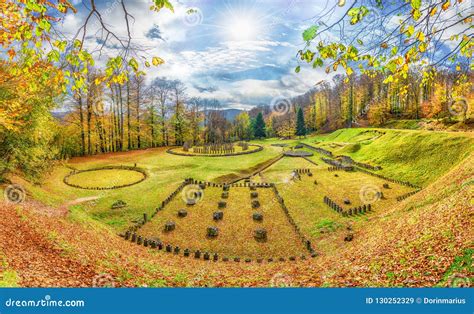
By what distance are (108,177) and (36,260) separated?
21860 mm

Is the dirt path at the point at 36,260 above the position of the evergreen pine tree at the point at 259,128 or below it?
below

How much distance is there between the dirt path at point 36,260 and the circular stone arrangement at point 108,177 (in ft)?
47.3

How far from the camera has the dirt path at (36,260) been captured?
6438mm

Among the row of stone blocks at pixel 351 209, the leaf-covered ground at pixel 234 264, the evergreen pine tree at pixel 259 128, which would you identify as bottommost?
the row of stone blocks at pixel 351 209

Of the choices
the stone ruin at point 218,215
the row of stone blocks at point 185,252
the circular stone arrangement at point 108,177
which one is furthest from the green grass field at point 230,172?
the stone ruin at point 218,215

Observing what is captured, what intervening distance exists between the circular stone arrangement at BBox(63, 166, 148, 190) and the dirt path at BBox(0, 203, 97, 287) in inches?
567

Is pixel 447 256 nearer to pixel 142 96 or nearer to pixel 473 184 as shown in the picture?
pixel 473 184

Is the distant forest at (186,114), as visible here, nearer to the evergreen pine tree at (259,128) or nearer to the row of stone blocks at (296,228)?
the evergreen pine tree at (259,128)

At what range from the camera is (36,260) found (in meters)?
7.64

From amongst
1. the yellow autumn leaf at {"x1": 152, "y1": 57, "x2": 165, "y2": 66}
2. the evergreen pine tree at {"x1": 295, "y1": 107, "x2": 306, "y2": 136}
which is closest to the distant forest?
the evergreen pine tree at {"x1": 295, "y1": 107, "x2": 306, "y2": 136}

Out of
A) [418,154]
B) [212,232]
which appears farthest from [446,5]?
[418,154]

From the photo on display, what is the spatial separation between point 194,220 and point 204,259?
539cm

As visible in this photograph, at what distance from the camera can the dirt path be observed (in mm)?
6438

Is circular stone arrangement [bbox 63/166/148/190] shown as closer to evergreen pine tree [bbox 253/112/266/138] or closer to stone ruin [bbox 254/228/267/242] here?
stone ruin [bbox 254/228/267/242]
